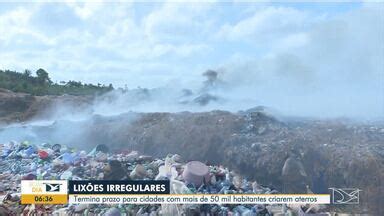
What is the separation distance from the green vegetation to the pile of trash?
0.84 meters

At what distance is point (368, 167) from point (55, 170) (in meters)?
3.37

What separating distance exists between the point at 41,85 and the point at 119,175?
181 centimetres

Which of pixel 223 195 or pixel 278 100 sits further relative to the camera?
pixel 278 100

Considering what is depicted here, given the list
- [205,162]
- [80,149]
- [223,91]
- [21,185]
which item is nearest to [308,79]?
[223,91]

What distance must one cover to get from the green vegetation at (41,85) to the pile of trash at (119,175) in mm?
838

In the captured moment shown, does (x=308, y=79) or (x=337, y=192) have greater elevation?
(x=308, y=79)

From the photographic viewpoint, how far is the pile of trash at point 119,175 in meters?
6.07

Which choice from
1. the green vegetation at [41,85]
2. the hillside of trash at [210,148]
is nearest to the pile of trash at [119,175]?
the hillside of trash at [210,148]

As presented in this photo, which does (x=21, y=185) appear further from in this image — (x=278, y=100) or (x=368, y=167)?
(x=368, y=167)

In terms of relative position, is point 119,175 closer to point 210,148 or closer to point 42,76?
point 210,148

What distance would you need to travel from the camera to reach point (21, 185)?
609 cm

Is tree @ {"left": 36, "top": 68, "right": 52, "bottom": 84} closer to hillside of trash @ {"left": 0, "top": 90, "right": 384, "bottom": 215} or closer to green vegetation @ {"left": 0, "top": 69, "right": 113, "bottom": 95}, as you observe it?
green vegetation @ {"left": 0, "top": 69, "right": 113, "bottom": 95}

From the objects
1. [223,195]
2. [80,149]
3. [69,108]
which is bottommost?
[223,195]

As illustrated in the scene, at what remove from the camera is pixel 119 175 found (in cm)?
614
